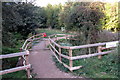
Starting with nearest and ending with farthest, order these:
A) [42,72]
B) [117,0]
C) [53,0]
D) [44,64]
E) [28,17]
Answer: [42,72] → [44,64] → [117,0] → [28,17] → [53,0]

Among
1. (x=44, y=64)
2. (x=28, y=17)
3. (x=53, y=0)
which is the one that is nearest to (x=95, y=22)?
(x=44, y=64)

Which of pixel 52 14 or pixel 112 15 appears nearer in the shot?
pixel 112 15

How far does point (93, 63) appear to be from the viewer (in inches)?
185

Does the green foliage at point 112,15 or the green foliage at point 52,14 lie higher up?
the green foliage at point 52,14

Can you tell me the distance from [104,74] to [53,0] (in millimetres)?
25695

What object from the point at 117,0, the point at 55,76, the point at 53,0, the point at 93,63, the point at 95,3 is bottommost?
the point at 55,76

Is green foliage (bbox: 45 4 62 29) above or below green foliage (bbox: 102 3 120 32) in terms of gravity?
A: above

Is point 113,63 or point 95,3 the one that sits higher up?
point 95,3

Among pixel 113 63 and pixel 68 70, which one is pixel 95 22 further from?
pixel 68 70

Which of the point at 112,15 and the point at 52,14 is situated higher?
the point at 52,14

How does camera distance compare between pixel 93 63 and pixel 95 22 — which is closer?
pixel 93 63

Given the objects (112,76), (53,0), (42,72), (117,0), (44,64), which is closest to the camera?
(112,76)

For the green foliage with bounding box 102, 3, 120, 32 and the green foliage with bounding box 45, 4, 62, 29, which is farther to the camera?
the green foliage with bounding box 45, 4, 62, 29

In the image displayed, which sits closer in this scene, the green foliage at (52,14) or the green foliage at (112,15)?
the green foliage at (112,15)
